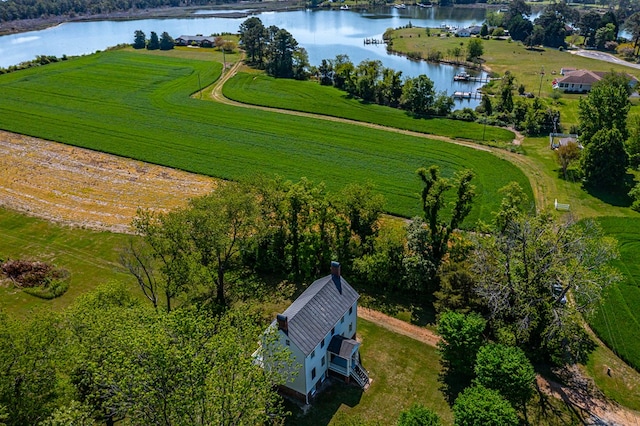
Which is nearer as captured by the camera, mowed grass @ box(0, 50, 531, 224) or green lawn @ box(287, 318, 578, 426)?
green lawn @ box(287, 318, 578, 426)

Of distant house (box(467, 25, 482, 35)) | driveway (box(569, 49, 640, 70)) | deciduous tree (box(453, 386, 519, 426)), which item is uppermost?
distant house (box(467, 25, 482, 35))

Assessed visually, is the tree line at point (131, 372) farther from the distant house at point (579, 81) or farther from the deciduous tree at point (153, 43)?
the deciduous tree at point (153, 43)

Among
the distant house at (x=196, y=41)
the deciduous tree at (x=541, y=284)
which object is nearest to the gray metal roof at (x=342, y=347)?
the deciduous tree at (x=541, y=284)

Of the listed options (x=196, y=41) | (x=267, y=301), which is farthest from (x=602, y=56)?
(x=267, y=301)

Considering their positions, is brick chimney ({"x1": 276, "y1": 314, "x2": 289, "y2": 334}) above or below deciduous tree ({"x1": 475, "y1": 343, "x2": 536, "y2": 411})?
above

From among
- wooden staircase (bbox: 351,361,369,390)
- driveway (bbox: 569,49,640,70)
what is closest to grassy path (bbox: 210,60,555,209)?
wooden staircase (bbox: 351,361,369,390)

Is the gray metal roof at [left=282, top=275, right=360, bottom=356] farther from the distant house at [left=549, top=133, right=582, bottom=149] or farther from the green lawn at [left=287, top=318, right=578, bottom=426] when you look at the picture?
the distant house at [left=549, top=133, right=582, bottom=149]

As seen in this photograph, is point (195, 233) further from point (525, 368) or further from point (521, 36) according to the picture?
point (521, 36)
